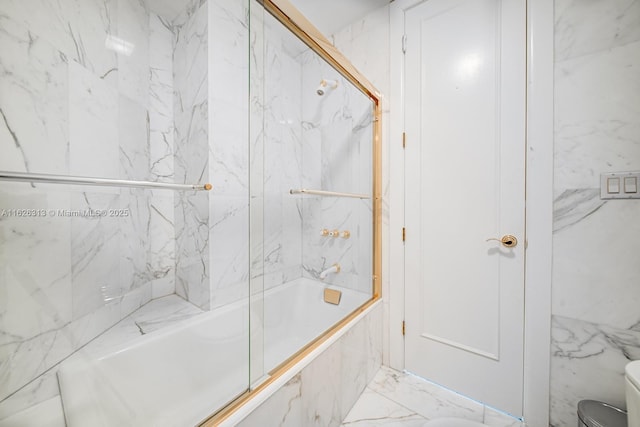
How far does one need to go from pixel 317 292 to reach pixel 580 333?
123 centimetres

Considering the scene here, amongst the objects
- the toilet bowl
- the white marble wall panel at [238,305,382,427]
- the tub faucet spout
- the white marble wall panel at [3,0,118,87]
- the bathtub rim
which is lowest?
the toilet bowl

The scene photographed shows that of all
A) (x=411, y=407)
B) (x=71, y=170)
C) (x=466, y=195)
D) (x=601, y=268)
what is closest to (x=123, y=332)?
(x=71, y=170)

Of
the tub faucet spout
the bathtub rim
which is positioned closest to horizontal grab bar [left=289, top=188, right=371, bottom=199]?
the tub faucet spout

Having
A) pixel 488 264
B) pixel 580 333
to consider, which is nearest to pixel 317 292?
pixel 488 264

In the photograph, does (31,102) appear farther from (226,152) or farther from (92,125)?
(226,152)

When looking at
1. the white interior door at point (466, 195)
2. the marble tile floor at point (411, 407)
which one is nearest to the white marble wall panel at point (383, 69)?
the white interior door at point (466, 195)

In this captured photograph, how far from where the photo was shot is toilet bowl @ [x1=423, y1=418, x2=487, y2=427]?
3.86 ft

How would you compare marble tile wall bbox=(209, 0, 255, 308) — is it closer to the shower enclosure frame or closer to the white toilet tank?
the shower enclosure frame

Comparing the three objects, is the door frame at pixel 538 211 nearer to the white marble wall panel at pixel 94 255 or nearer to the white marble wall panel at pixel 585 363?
the white marble wall panel at pixel 585 363

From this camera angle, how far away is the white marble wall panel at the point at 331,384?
33.2 inches

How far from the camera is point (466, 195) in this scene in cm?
138

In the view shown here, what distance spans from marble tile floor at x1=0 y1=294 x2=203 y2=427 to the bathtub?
1.0 inches

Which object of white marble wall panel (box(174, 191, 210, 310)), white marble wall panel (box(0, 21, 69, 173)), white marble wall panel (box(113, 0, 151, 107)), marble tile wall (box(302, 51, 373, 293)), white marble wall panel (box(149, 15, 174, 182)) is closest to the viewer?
white marble wall panel (box(0, 21, 69, 173))

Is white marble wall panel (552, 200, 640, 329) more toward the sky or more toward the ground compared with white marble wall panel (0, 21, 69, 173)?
more toward the ground
